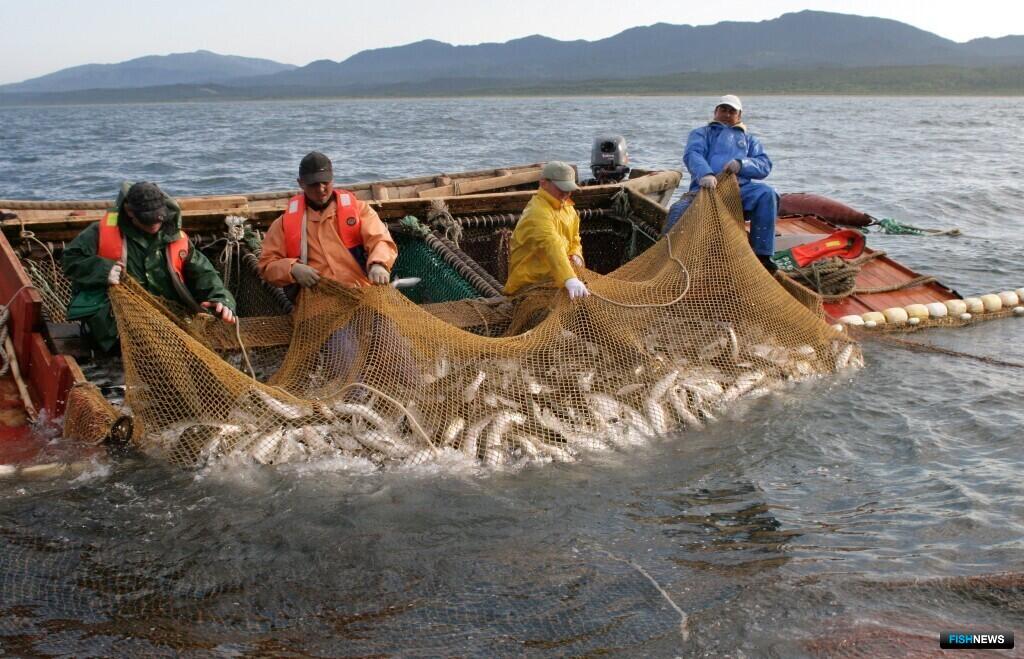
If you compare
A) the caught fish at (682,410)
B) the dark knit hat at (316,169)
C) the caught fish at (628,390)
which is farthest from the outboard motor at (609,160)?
the dark knit hat at (316,169)

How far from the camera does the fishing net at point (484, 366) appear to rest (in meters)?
5.99

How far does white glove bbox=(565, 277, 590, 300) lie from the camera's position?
709 centimetres

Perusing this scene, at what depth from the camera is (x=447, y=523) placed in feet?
19.0

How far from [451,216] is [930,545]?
577cm

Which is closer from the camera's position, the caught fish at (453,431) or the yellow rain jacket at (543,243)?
the caught fish at (453,431)

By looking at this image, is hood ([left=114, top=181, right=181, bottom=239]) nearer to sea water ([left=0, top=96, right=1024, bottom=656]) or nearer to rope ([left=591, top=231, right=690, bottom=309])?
sea water ([left=0, top=96, right=1024, bottom=656])

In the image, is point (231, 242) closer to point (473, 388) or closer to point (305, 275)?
point (305, 275)

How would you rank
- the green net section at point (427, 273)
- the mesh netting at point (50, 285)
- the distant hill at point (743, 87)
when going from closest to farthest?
the mesh netting at point (50, 285) → the green net section at point (427, 273) → the distant hill at point (743, 87)

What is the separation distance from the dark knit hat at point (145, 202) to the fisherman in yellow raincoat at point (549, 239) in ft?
8.77

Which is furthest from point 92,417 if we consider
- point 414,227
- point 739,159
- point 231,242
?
point 739,159

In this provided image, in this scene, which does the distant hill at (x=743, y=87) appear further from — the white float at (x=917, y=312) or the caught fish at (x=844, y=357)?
the caught fish at (x=844, y=357)

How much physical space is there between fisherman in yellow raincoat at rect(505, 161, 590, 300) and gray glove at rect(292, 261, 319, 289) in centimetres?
169

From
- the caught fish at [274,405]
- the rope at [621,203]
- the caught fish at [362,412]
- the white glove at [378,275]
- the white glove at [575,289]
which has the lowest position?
the caught fish at [362,412]

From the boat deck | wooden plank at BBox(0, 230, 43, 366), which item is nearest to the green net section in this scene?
wooden plank at BBox(0, 230, 43, 366)
